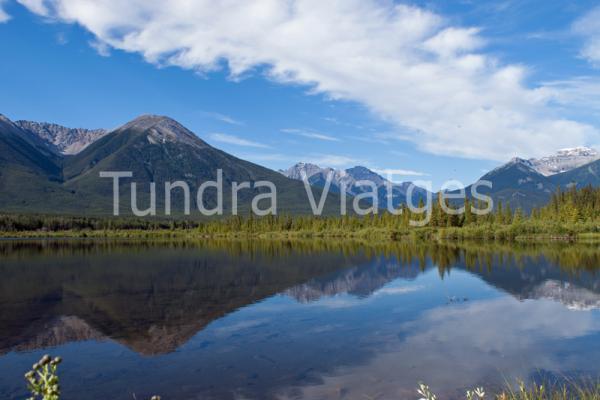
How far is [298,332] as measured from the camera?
27203 millimetres

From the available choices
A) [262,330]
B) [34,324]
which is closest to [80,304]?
[34,324]

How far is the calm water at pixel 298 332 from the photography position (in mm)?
18375

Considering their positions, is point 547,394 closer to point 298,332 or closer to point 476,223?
point 298,332

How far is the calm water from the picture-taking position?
723 inches

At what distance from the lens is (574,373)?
18.8 m

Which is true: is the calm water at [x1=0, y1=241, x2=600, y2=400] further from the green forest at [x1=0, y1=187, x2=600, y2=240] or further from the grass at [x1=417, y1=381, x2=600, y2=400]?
the green forest at [x1=0, y1=187, x2=600, y2=240]

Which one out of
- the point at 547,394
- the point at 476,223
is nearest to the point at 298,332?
the point at 547,394

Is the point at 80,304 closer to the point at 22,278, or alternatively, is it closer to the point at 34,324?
the point at 34,324

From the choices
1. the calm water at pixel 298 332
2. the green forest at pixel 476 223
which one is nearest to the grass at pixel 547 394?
the calm water at pixel 298 332

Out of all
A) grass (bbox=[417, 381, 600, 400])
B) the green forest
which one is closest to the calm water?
grass (bbox=[417, 381, 600, 400])

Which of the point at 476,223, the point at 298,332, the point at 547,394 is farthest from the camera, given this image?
the point at 476,223

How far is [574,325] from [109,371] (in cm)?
2526

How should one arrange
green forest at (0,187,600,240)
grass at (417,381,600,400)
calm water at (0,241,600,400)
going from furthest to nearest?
green forest at (0,187,600,240)
calm water at (0,241,600,400)
grass at (417,381,600,400)

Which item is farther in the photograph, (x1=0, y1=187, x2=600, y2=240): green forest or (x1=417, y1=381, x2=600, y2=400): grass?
(x1=0, y1=187, x2=600, y2=240): green forest
